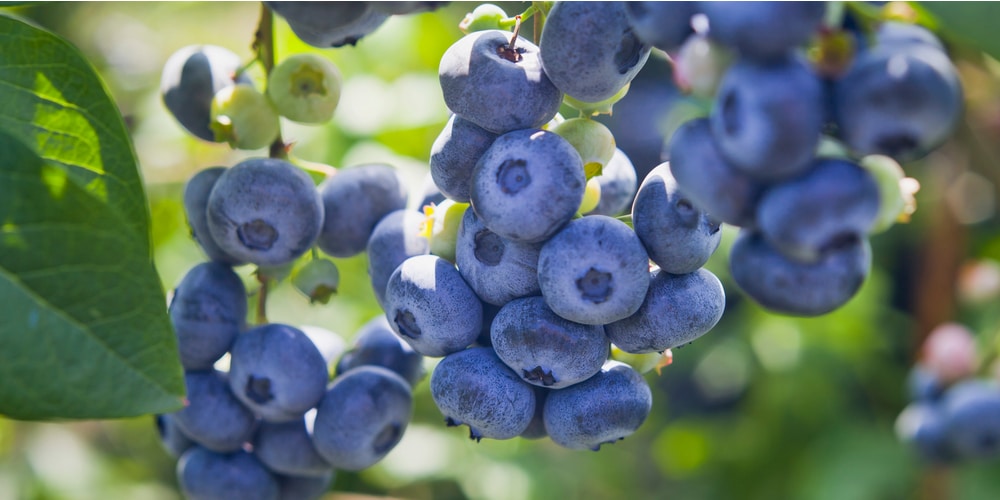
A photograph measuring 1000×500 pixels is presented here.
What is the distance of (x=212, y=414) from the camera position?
105cm

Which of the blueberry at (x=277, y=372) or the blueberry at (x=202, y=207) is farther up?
the blueberry at (x=202, y=207)

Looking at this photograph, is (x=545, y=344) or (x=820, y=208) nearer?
(x=820, y=208)

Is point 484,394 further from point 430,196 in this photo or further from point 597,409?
point 430,196

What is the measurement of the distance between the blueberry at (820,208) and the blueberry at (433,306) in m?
0.36

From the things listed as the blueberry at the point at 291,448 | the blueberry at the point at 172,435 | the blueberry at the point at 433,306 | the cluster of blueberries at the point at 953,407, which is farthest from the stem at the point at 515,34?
the cluster of blueberries at the point at 953,407

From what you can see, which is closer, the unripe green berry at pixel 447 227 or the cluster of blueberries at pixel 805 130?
the cluster of blueberries at pixel 805 130

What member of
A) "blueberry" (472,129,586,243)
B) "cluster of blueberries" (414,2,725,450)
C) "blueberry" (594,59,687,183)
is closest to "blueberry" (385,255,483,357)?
"cluster of blueberries" (414,2,725,450)

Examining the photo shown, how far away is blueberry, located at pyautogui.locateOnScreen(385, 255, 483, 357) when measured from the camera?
2.80ft

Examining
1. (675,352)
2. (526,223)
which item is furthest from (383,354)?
(675,352)

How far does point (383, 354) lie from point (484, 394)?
30cm

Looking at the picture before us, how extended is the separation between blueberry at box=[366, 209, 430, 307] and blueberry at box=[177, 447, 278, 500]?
0.94 feet

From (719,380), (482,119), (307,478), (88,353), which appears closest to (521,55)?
(482,119)

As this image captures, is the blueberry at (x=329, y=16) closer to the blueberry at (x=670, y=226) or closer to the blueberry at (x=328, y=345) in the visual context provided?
the blueberry at (x=670, y=226)

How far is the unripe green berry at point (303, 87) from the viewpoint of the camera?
3.27ft
